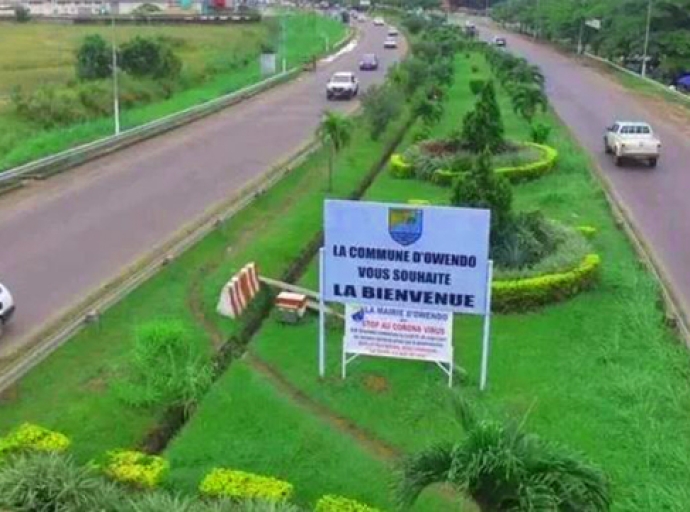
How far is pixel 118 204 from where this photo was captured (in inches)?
874

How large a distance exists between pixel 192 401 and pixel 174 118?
26.2m

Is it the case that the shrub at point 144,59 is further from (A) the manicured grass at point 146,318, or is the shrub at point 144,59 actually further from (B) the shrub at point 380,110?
(A) the manicured grass at point 146,318

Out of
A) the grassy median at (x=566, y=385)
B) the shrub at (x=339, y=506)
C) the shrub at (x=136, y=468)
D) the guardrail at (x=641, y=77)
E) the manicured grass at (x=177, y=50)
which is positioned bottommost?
the manicured grass at (x=177, y=50)

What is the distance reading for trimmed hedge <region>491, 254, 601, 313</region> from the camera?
1433 centimetres

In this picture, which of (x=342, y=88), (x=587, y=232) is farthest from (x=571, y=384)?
(x=342, y=88)

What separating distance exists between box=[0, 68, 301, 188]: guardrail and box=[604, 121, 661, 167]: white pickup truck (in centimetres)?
1487

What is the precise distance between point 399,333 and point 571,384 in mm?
2133

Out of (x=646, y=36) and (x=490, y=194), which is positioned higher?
(x=646, y=36)

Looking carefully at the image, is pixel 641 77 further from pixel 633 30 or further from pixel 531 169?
pixel 531 169

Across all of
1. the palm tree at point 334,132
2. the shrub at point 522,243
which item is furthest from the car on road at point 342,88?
the shrub at point 522,243

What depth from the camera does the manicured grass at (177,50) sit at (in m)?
32.5

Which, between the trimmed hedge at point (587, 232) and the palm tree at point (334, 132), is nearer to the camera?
the trimmed hedge at point (587, 232)

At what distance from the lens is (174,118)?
3606cm

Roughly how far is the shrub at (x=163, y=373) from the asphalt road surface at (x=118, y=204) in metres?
2.43
